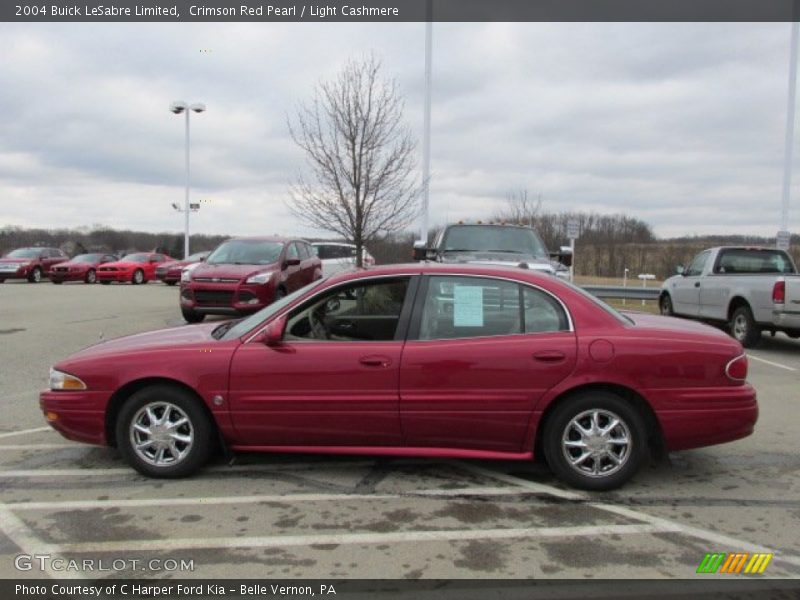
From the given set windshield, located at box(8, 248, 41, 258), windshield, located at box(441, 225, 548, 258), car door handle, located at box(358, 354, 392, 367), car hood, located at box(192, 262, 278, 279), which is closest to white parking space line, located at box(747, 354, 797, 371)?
windshield, located at box(441, 225, 548, 258)

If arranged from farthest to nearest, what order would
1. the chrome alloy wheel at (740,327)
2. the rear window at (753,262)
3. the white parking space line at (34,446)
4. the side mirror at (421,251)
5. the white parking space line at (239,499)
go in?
1. the rear window at (753,262)
2. the chrome alloy wheel at (740,327)
3. the side mirror at (421,251)
4. the white parking space line at (34,446)
5. the white parking space line at (239,499)

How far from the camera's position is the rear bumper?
4.14 metres

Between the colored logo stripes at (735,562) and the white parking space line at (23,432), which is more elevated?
the white parking space line at (23,432)

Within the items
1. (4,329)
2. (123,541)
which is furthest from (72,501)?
(4,329)

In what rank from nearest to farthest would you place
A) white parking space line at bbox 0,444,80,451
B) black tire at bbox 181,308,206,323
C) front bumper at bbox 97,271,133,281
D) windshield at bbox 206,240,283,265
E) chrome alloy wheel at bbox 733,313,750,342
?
1. white parking space line at bbox 0,444,80,451
2. chrome alloy wheel at bbox 733,313,750,342
3. black tire at bbox 181,308,206,323
4. windshield at bbox 206,240,283,265
5. front bumper at bbox 97,271,133,281

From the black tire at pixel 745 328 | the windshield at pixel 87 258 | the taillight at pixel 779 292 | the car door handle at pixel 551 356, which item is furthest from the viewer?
the windshield at pixel 87 258

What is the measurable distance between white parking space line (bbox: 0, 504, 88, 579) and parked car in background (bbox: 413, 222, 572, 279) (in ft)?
22.2

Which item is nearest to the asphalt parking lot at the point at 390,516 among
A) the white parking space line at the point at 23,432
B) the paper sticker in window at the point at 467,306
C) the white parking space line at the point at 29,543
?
the white parking space line at the point at 29,543

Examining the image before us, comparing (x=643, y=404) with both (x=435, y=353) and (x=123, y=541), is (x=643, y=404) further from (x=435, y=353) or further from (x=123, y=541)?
(x=123, y=541)

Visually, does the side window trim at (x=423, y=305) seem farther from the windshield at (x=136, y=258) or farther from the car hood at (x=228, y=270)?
the windshield at (x=136, y=258)

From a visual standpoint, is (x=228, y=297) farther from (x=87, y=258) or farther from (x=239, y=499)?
(x=87, y=258)

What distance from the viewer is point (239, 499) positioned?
4.10 meters

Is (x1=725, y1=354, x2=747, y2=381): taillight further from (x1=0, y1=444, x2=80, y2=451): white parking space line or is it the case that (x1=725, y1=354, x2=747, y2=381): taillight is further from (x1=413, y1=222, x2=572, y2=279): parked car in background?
(x1=413, y1=222, x2=572, y2=279): parked car in background

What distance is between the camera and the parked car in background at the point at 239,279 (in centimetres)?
1134
